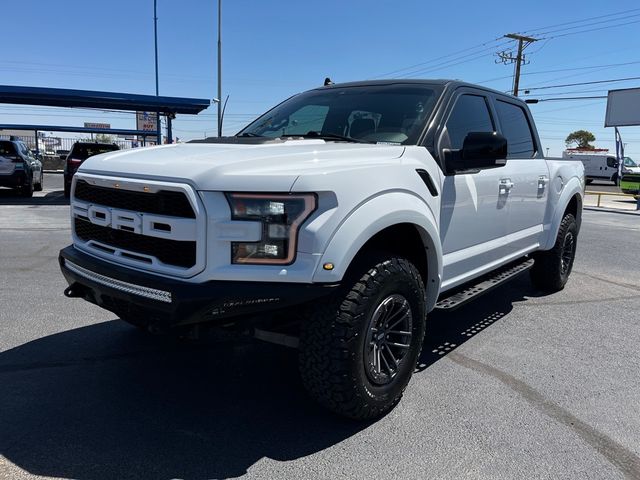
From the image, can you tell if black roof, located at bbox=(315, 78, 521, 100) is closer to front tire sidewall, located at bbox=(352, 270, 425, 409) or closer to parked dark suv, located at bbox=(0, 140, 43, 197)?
front tire sidewall, located at bbox=(352, 270, 425, 409)

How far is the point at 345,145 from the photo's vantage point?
10.7 feet

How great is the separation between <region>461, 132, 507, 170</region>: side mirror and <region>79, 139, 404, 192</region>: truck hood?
0.48 meters

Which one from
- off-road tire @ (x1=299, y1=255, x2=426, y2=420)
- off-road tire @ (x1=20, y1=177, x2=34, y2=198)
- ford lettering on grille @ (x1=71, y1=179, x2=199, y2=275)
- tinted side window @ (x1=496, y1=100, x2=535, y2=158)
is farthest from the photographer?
off-road tire @ (x1=20, y1=177, x2=34, y2=198)

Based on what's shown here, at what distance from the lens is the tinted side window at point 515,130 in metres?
4.79

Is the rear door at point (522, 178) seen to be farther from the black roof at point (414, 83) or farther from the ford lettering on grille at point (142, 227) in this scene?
the ford lettering on grille at point (142, 227)

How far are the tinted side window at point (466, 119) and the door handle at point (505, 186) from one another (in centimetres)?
45

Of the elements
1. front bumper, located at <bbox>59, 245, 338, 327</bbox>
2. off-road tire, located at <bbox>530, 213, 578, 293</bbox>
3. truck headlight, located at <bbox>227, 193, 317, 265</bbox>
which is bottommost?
off-road tire, located at <bbox>530, 213, 578, 293</bbox>

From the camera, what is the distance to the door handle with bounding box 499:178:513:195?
14.1 ft

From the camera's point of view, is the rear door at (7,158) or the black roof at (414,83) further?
the rear door at (7,158)

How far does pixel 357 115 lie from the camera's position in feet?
13.0

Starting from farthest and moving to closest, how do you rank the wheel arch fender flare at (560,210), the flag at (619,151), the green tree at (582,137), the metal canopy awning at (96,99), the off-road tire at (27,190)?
the green tree at (582,137) < the flag at (619,151) < the metal canopy awning at (96,99) < the off-road tire at (27,190) < the wheel arch fender flare at (560,210)

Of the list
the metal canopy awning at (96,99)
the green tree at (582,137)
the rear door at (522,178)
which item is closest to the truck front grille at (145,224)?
the rear door at (522,178)

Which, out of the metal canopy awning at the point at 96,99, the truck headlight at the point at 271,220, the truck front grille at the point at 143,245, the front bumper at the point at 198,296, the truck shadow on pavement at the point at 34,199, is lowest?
the truck shadow on pavement at the point at 34,199

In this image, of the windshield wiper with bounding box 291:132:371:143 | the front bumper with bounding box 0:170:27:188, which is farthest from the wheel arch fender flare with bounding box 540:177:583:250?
the front bumper with bounding box 0:170:27:188
